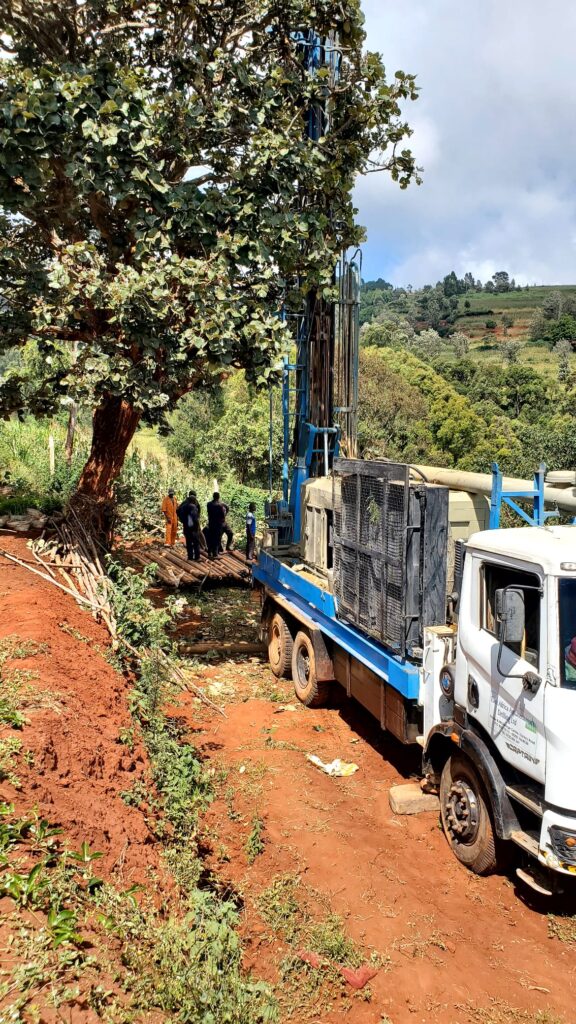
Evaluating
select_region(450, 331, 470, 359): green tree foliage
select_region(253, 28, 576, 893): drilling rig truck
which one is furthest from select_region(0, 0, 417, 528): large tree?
select_region(450, 331, 470, 359): green tree foliage

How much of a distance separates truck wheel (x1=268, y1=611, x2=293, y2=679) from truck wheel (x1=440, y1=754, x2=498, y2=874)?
3.97 m

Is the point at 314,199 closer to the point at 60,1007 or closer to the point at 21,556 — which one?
the point at 21,556

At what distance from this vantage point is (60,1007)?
2875mm

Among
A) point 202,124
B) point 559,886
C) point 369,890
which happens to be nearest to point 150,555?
point 202,124

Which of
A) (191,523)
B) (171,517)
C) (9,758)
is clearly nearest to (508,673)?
(9,758)

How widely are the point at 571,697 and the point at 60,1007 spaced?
326cm

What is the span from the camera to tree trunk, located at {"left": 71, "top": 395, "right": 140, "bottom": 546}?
1023 centimetres

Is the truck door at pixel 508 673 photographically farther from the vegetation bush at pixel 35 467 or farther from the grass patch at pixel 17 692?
the vegetation bush at pixel 35 467

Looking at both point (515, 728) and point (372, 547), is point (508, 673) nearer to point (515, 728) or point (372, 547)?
point (515, 728)

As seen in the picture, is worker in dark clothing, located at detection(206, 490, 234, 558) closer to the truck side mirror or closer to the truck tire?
the truck tire

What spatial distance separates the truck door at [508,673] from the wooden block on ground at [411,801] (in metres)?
1.46

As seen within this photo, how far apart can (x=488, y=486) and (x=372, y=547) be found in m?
1.27

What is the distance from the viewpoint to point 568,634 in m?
4.25

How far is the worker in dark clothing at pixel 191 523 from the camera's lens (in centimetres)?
1461
